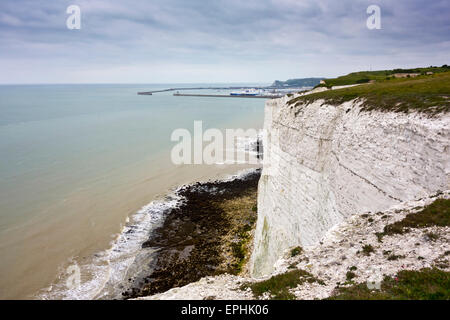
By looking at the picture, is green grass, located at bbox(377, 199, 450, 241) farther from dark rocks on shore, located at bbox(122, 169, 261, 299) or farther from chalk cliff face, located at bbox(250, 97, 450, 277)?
dark rocks on shore, located at bbox(122, 169, 261, 299)

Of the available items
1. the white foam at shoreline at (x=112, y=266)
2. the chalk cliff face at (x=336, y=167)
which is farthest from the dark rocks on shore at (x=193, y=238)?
the chalk cliff face at (x=336, y=167)

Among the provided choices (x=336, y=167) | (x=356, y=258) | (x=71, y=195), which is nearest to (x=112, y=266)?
(x=71, y=195)

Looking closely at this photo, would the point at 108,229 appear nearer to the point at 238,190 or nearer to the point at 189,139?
the point at 238,190

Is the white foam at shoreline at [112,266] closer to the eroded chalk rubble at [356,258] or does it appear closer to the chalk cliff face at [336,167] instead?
the chalk cliff face at [336,167]

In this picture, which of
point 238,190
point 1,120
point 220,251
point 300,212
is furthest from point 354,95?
point 1,120

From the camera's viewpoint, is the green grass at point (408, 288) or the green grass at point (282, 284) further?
the green grass at point (282, 284)
